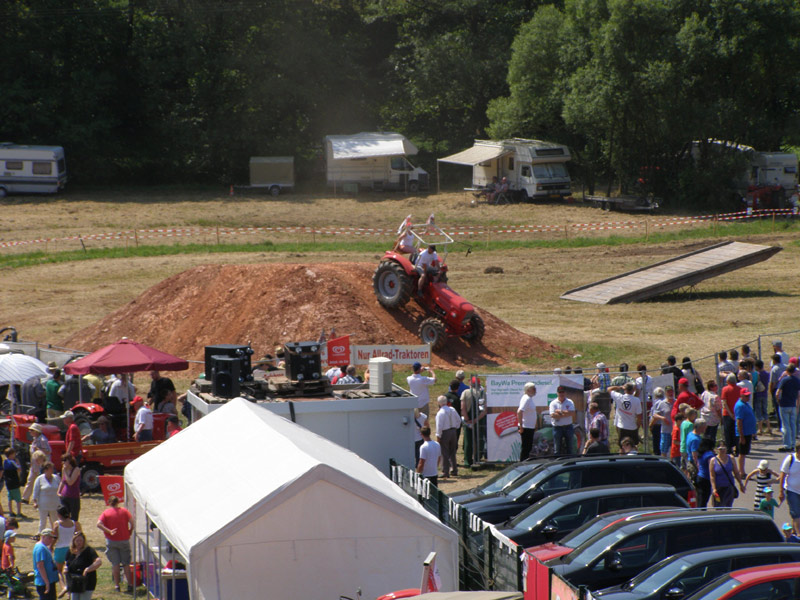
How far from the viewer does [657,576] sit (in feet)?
32.5

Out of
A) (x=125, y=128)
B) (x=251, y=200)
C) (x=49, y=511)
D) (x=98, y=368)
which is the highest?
(x=125, y=128)

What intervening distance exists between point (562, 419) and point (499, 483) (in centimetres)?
306

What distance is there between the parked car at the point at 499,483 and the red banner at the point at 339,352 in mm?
5869

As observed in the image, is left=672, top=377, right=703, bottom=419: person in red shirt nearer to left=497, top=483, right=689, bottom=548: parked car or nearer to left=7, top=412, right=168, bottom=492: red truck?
left=497, top=483, right=689, bottom=548: parked car

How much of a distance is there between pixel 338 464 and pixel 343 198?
4250cm

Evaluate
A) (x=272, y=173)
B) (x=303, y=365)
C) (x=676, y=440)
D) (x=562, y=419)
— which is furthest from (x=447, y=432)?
(x=272, y=173)

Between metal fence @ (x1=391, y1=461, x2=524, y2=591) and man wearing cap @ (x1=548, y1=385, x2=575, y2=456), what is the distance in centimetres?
406

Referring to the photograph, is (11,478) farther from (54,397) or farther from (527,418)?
(527,418)

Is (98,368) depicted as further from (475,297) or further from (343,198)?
(343,198)

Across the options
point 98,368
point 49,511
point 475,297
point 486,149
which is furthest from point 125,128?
point 49,511

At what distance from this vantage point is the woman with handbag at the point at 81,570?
1142 centimetres

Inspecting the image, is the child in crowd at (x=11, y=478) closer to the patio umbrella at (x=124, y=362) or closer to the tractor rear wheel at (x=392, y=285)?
the patio umbrella at (x=124, y=362)

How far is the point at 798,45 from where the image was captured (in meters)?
46.6

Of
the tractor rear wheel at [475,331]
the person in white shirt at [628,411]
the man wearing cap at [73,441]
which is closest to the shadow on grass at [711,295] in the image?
the tractor rear wheel at [475,331]
